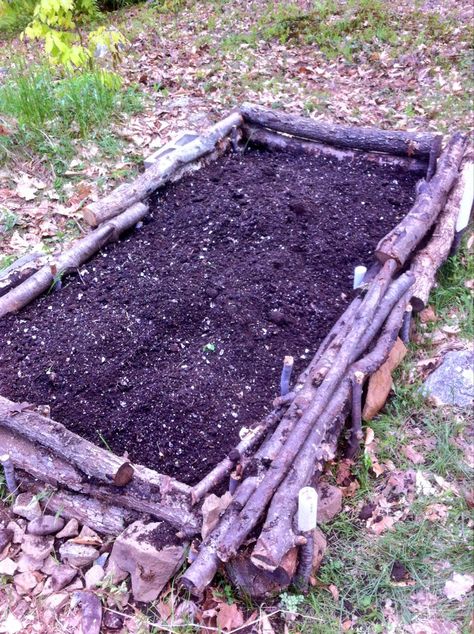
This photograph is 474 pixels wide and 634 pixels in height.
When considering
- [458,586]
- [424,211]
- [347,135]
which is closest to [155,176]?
[347,135]

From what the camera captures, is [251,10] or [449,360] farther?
[251,10]

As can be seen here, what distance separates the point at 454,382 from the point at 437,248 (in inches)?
39.3

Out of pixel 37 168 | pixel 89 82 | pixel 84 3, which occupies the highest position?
pixel 84 3

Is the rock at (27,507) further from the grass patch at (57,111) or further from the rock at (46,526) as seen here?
the grass patch at (57,111)

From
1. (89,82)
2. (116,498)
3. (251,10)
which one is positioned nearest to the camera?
(116,498)

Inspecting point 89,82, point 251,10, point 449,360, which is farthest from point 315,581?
point 251,10

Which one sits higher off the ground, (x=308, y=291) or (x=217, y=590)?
(x=308, y=291)

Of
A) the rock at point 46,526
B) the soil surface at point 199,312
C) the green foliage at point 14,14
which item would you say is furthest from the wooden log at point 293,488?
the green foliage at point 14,14

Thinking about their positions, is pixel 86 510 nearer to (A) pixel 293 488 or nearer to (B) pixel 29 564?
(B) pixel 29 564

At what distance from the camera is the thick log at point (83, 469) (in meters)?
2.47

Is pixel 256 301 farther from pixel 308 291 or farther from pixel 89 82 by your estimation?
pixel 89 82

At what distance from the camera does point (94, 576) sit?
2527 mm

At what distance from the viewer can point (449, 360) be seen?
3.27m

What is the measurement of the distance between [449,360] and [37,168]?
3.94 metres
